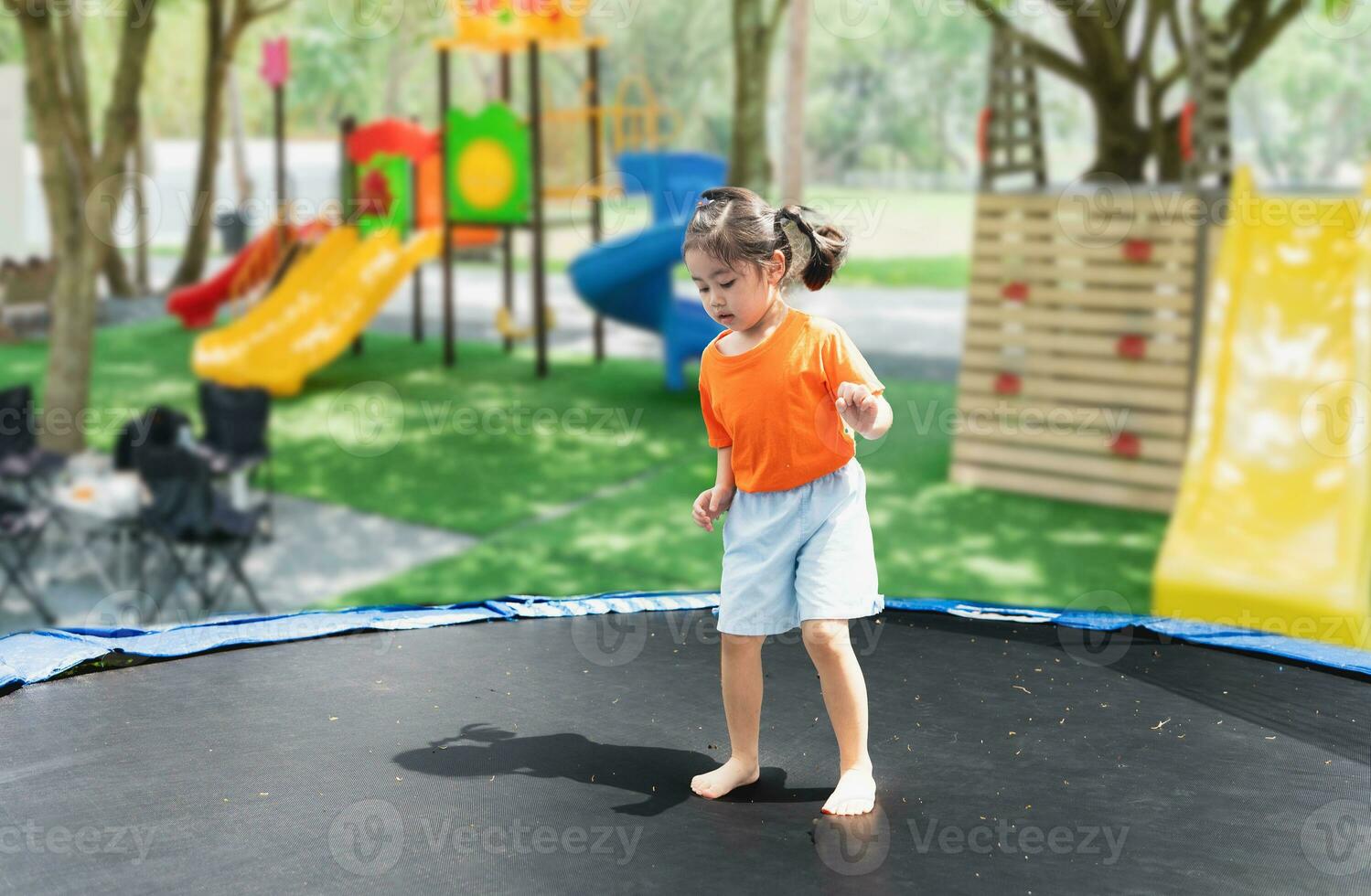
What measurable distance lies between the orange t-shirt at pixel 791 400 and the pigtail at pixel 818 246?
0.20 feet

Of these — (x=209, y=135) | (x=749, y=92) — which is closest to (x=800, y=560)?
(x=749, y=92)

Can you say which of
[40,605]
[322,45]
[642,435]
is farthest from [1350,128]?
[40,605]

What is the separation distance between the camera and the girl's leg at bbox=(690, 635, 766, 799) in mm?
2080

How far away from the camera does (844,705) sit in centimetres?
204

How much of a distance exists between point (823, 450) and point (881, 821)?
1.77ft

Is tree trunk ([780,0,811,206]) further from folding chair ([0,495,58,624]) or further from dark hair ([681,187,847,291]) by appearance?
dark hair ([681,187,847,291])

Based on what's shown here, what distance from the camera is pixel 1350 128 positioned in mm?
25203

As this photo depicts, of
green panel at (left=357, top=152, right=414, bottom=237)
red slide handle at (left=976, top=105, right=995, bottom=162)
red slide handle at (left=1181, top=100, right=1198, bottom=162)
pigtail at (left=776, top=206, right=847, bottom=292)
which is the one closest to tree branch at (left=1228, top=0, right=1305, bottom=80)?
red slide handle at (left=1181, top=100, right=1198, bottom=162)

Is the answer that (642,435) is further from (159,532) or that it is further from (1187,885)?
(1187,885)

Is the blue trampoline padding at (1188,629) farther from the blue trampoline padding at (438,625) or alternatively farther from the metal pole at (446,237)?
the metal pole at (446,237)

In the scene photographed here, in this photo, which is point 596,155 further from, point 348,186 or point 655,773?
point 655,773

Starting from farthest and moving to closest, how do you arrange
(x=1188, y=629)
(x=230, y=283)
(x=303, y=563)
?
(x=230, y=283), (x=303, y=563), (x=1188, y=629)

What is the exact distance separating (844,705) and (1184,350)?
5.77 m

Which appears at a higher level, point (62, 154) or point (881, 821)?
point (62, 154)
